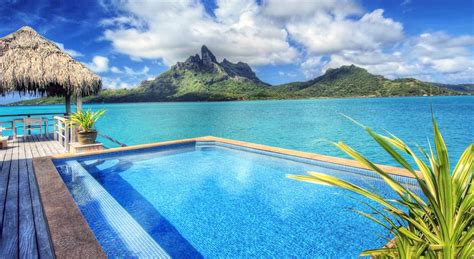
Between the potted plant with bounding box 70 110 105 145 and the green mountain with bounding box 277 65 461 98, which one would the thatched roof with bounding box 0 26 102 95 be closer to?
the potted plant with bounding box 70 110 105 145

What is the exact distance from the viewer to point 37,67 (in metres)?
7.94

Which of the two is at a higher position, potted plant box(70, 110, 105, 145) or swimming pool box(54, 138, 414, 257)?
potted plant box(70, 110, 105, 145)

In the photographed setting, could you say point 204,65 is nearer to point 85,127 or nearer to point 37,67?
point 37,67

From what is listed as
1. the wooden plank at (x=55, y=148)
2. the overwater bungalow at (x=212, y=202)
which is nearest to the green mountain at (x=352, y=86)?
the overwater bungalow at (x=212, y=202)

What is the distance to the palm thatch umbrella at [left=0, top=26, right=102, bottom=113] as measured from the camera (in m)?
7.70

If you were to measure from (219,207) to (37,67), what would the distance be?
295 inches

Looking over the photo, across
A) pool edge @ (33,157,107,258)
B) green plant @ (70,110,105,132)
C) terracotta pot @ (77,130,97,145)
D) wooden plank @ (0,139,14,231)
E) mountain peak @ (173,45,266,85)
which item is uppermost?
mountain peak @ (173,45,266,85)

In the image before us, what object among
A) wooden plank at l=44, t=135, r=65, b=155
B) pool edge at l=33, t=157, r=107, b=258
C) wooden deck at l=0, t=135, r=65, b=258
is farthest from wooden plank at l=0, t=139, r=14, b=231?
wooden plank at l=44, t=135, r=65, b=155

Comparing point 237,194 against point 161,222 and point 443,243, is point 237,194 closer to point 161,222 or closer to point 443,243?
point 161,222

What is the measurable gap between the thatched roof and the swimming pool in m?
3.26

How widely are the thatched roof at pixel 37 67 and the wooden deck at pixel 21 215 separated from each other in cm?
354

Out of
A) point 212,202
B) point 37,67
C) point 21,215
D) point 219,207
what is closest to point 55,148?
point 37,67

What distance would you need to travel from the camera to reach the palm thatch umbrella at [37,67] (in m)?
7.70

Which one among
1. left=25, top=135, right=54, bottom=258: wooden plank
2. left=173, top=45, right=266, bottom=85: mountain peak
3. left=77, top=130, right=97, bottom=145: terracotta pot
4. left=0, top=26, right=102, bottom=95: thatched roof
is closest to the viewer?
left=25, top=135, right=54, bottom=258: wooden plank
